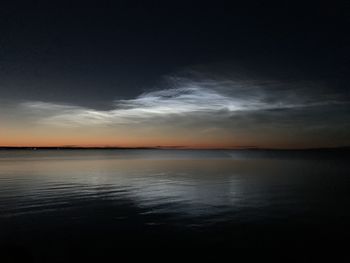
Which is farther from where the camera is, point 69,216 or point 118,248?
point 69,216

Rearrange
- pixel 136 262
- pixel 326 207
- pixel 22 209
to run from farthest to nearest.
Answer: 1. pixel 326 207
2. pixel 22 209
3. pixel 136 262

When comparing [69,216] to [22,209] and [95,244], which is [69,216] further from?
[95,244]

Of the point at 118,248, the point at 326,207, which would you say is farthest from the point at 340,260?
the point at 326,207

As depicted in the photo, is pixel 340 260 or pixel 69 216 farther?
pixel 69 216

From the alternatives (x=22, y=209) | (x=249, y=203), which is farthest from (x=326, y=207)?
(x=22, y=209)

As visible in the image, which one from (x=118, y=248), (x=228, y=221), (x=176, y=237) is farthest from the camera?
(x=228, y=221)

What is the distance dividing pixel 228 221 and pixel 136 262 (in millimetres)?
11047

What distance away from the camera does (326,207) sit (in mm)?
34781

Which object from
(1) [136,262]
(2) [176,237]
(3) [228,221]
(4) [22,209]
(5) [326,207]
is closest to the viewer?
(1) [136,262]

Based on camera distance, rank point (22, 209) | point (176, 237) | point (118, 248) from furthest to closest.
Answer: point (22, 209), point (176, 237), point (118, 248)

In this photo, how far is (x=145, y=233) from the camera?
23.9 meters

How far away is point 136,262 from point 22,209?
1814 cm

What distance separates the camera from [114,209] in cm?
3259

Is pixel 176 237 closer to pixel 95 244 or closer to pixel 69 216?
pixel 95 244
